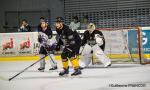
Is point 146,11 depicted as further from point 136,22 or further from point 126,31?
point 126,31

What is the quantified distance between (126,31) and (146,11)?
480cm

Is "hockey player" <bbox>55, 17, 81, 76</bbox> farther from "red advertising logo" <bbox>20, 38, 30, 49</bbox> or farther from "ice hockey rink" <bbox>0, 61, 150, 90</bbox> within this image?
"red advertising logo" <bbox>20, 38, 30, 49</bbox>

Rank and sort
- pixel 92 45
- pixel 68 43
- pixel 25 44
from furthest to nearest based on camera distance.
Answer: pixel 25 44 → pixel 92 45 → pixel 68 43

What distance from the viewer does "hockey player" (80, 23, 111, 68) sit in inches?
376

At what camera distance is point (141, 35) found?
11039 millimetres

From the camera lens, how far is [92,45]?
31.5 ft

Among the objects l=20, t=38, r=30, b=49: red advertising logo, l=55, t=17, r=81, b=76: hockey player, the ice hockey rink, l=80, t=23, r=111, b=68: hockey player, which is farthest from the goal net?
l=20, t=38, r=30, b=49: red advertising logo

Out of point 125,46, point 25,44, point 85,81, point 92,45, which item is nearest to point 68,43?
point 85,81

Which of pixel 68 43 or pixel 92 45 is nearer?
pixel 68 43

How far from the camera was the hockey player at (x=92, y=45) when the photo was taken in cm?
955

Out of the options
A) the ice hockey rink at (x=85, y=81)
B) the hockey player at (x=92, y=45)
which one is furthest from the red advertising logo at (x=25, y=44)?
the ice hockey rink at (x=85, y=81)

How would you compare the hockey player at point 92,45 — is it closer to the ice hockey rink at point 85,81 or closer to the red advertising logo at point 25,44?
the ice hockey rink at point 85,81

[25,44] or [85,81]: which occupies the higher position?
[25,44]

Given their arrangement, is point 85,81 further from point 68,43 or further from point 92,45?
point 92,45
